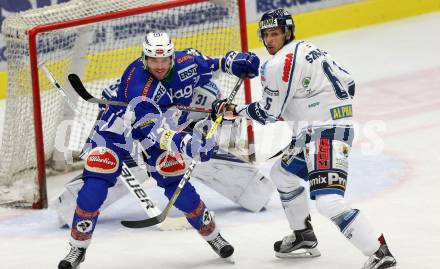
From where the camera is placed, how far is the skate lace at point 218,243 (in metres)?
5.66

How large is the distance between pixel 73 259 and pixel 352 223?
4.32 ft

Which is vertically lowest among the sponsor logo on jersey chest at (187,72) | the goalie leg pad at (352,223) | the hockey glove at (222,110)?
the goalie leg pad at (352,223)

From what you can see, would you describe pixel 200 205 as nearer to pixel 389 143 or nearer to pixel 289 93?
pixel 289 93

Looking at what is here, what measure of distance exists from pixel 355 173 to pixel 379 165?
0.64 feet

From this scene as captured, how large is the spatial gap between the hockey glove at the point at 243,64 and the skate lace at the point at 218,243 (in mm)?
844

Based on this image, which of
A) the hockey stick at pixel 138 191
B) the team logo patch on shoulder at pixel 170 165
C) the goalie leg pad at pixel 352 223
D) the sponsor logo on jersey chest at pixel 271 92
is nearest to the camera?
the goalie leg pad at pixel 352 223

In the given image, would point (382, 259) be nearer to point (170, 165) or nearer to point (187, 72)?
point (170, 165)

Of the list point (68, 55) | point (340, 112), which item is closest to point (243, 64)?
point (340, 112)

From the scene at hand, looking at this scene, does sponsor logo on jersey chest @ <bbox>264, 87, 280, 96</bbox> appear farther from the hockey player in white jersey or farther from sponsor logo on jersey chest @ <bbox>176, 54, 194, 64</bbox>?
sponsor logo on jersey chest @ <bbox>176, 54, 194, 64</bbox>

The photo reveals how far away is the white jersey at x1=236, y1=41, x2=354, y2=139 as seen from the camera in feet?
17.2

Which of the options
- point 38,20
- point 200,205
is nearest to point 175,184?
point 200,205

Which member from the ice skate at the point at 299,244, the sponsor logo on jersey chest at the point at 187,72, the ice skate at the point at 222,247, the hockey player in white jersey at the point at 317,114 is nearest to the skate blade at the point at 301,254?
the ice skate at the point at 299,244

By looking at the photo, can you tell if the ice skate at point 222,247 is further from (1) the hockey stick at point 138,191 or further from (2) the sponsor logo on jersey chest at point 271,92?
(2) the sponsor logo on jersey chest at point 271,92

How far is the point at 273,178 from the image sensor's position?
562 centimetres
